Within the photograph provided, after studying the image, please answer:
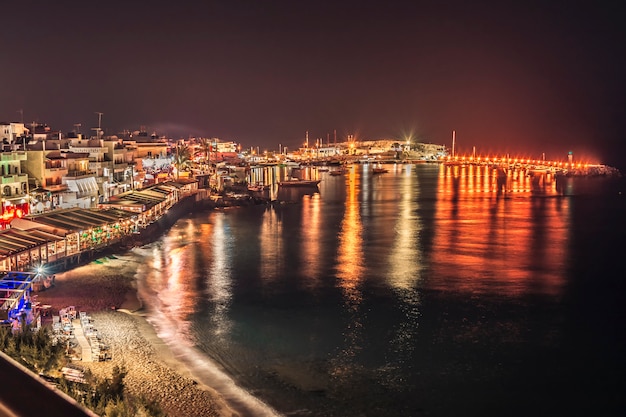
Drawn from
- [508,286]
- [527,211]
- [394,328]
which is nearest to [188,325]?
[394,328]

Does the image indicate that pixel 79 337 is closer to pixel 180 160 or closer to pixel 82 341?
pixel 82 341

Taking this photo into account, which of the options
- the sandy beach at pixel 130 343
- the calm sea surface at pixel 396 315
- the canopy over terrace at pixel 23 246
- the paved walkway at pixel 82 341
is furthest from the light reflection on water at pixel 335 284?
the canopy over terrace at pixel 23 246

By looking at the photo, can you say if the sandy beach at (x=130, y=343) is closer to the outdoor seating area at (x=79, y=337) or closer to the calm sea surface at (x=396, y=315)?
the outdoor seating area at (x=79, y=337)

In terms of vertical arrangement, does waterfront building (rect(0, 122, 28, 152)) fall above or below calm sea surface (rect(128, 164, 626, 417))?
above

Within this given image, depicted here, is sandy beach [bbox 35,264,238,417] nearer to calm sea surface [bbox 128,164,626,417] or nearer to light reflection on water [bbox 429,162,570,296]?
calm sea surface [bbox 128,164,626,417]

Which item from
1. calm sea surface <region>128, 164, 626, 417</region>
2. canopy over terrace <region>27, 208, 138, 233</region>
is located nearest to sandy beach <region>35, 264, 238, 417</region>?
calm sea surface <region>128, 164, 626, 417</region>

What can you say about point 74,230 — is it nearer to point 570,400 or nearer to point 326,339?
point 326,339
